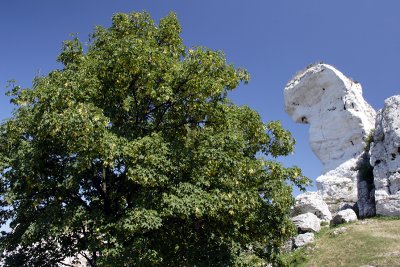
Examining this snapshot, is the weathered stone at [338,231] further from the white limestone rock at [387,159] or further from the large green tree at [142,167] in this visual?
the large green tree at [142,167]

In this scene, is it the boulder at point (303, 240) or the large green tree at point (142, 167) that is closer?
the large green tree at point (142, 167)

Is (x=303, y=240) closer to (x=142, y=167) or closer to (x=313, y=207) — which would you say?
(x=313, y=207)

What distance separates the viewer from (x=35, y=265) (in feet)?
59.4

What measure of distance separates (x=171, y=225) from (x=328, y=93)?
6181 centimetres

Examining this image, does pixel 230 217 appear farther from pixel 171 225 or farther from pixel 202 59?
pixel 202 59

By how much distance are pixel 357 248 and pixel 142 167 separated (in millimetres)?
24674

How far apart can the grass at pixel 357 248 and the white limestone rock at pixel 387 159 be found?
2.89 meters

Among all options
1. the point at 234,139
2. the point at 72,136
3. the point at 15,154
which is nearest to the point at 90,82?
the point at 72,136

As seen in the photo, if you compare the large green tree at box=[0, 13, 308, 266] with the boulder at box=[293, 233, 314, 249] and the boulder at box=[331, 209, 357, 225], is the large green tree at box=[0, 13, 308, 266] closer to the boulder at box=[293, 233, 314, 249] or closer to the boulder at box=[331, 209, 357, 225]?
the boulder at box=[293, 233, 314, 249]

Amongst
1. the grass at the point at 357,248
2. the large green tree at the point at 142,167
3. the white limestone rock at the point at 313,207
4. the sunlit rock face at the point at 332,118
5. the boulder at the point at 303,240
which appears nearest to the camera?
the large green tree at the point at 142,167

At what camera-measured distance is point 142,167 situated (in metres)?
14.5

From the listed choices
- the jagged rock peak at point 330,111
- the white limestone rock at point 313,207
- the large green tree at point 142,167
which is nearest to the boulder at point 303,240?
the white limestone rock at point 313,207

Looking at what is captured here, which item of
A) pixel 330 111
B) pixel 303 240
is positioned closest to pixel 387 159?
pixel 303 240

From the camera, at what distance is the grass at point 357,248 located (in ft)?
Result: 95.7
